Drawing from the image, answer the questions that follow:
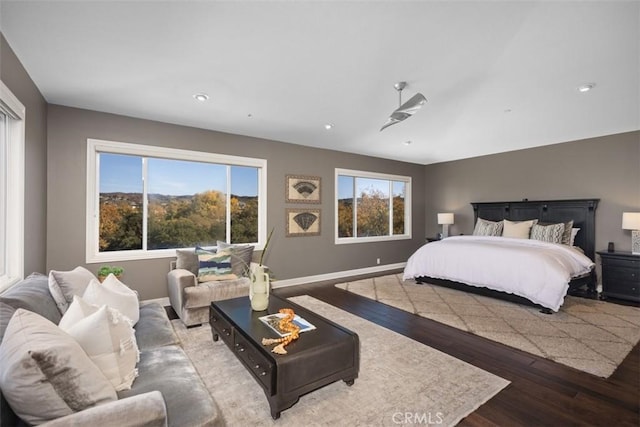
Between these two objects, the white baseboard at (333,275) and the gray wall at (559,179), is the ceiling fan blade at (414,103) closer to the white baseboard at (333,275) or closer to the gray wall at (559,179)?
the white baseboard at (333,275)

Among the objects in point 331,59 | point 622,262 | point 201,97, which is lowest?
point 622,262

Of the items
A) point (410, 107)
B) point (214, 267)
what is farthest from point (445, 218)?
point (214, 267)

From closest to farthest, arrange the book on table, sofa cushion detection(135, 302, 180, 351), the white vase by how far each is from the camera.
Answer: sofa cushion detection(135, 302, 180, 351) → the book on table → the white vase

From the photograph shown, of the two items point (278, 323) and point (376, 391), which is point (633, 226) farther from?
point (278, 323)

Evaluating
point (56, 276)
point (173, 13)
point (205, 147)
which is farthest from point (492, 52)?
point (56, 276)

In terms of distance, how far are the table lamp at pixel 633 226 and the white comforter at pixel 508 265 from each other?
65 cm

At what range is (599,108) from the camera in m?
3.93

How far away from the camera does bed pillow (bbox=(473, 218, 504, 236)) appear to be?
5715 millimetres

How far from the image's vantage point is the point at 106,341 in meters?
1.47

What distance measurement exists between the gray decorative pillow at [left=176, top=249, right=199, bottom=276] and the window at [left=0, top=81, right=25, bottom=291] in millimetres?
1467

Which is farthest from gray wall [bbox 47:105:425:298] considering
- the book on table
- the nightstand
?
the nightstand

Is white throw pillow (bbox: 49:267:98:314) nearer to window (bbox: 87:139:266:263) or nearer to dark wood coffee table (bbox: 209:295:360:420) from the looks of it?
dark wood coffee table (bbox: 209:295:360:420)

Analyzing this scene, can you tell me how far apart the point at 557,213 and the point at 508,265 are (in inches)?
85.8

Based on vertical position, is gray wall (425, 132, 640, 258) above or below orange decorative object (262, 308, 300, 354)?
above
